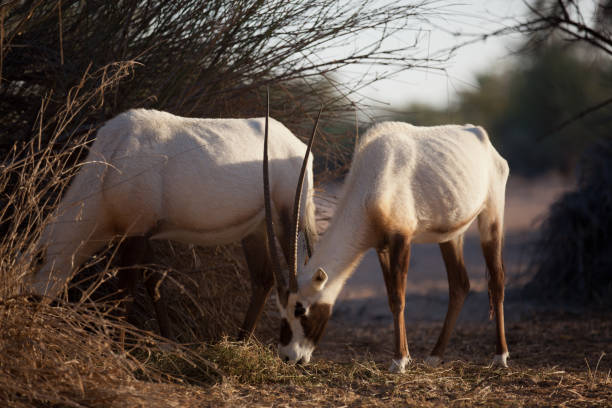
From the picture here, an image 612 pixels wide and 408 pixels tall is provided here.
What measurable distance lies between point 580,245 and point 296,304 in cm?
420

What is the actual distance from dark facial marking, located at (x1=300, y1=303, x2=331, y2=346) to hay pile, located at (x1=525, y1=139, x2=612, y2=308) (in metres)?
3.81

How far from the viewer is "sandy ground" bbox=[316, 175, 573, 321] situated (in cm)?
705

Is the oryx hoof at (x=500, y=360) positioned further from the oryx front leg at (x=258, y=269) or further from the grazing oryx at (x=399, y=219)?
the oryx front leg at (x=258, y=269)

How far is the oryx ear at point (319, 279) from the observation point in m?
3.70

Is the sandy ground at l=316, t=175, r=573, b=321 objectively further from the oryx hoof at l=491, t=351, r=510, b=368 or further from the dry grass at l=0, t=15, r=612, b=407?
the oryx hoof at l=491, t=351, r=510, b=368

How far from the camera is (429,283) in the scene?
31.0ft

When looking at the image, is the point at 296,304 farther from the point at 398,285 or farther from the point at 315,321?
the point at 398,285

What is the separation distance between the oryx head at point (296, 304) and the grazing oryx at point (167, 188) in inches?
14.0

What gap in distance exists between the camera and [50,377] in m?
2.71

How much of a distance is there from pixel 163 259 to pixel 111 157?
3.66 ft

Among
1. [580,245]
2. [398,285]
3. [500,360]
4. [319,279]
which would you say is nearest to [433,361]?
[500,360]

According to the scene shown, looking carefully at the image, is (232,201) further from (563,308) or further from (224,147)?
(563,308)

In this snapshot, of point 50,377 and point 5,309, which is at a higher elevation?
point 5,309

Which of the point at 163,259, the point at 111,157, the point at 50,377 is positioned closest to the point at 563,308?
the point at 163,259
